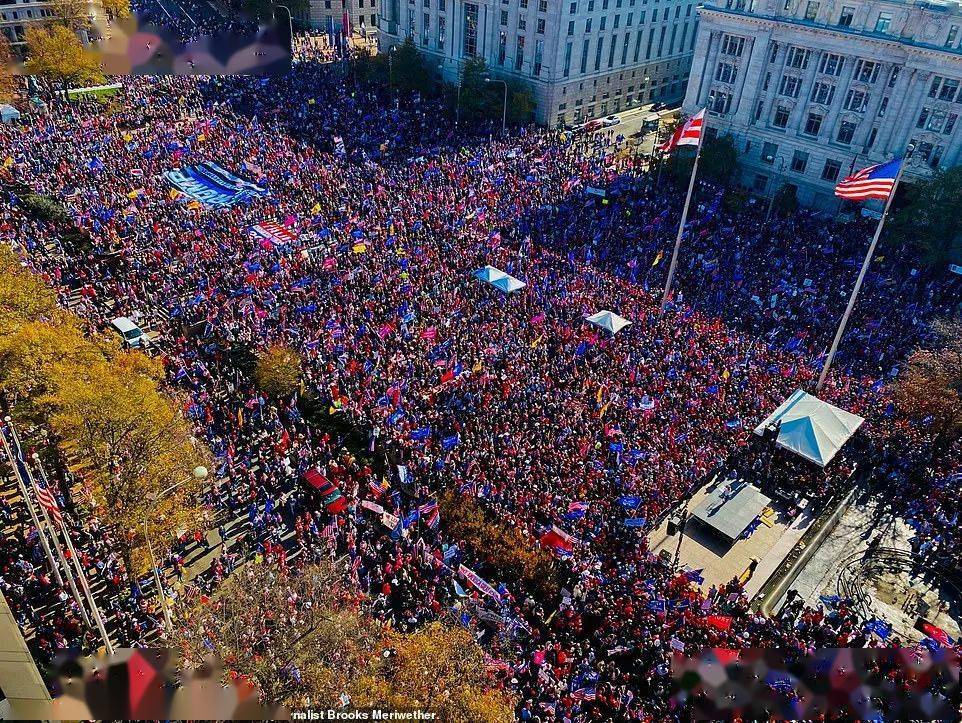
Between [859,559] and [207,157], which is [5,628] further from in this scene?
[207,157]

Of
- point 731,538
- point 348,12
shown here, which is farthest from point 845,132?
point 348,12

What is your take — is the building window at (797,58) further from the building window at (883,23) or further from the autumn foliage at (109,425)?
the autumn foliage at (109,425)

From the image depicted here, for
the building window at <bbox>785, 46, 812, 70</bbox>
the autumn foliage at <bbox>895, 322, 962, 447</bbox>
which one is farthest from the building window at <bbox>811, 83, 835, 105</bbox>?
the autumn foliage at <bbox>895, 322, 962, 447</bbox>

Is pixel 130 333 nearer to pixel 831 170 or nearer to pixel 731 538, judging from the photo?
pixel 731 538

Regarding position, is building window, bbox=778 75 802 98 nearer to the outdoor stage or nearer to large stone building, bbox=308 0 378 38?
the outdoor stage

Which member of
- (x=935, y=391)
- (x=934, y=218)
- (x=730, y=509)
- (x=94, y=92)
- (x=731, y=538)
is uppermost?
(x=934, y=218)

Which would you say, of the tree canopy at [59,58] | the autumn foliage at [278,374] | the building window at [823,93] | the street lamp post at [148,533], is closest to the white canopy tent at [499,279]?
the autumn foliage at [278,374]
